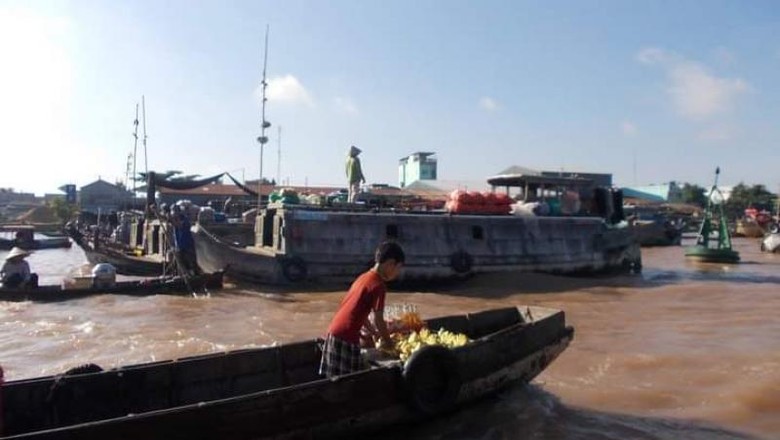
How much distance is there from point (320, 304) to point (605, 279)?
11.1m

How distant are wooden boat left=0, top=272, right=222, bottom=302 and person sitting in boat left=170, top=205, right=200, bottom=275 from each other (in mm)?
977

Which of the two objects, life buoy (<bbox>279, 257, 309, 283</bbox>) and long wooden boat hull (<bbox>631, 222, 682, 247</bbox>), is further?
long wooden boat hull (<bbox>631, 222, 682, 247</bbox>)

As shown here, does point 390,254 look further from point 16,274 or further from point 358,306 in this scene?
point 16,274

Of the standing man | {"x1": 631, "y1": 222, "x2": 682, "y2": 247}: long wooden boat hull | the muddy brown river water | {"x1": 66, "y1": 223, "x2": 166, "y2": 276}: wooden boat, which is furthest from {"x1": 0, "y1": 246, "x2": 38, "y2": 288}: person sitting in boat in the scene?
{"x1": 631, "y1": 222, "x2": 682, "y2": 247}: long wooden boat hull

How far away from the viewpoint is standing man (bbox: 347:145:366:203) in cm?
2014

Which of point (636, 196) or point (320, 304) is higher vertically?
point (636, 196)

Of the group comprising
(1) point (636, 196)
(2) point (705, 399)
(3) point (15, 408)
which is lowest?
(2) point (705, 399)

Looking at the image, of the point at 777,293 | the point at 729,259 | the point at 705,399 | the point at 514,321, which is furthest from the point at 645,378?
the point at 729,259

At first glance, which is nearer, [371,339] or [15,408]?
[15,408]

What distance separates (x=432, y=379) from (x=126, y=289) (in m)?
10.7

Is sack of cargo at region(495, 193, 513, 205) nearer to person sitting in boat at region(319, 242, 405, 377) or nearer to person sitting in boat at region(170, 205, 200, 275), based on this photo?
person sitting in boat at region(170, 205, 200, 275)

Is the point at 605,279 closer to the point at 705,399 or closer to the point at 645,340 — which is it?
the point at 645,340

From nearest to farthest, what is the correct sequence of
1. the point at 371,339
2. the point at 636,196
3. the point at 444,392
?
the point at 444,392
the point at 371,339
the point at 636,196

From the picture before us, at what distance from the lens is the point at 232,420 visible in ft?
15.6
